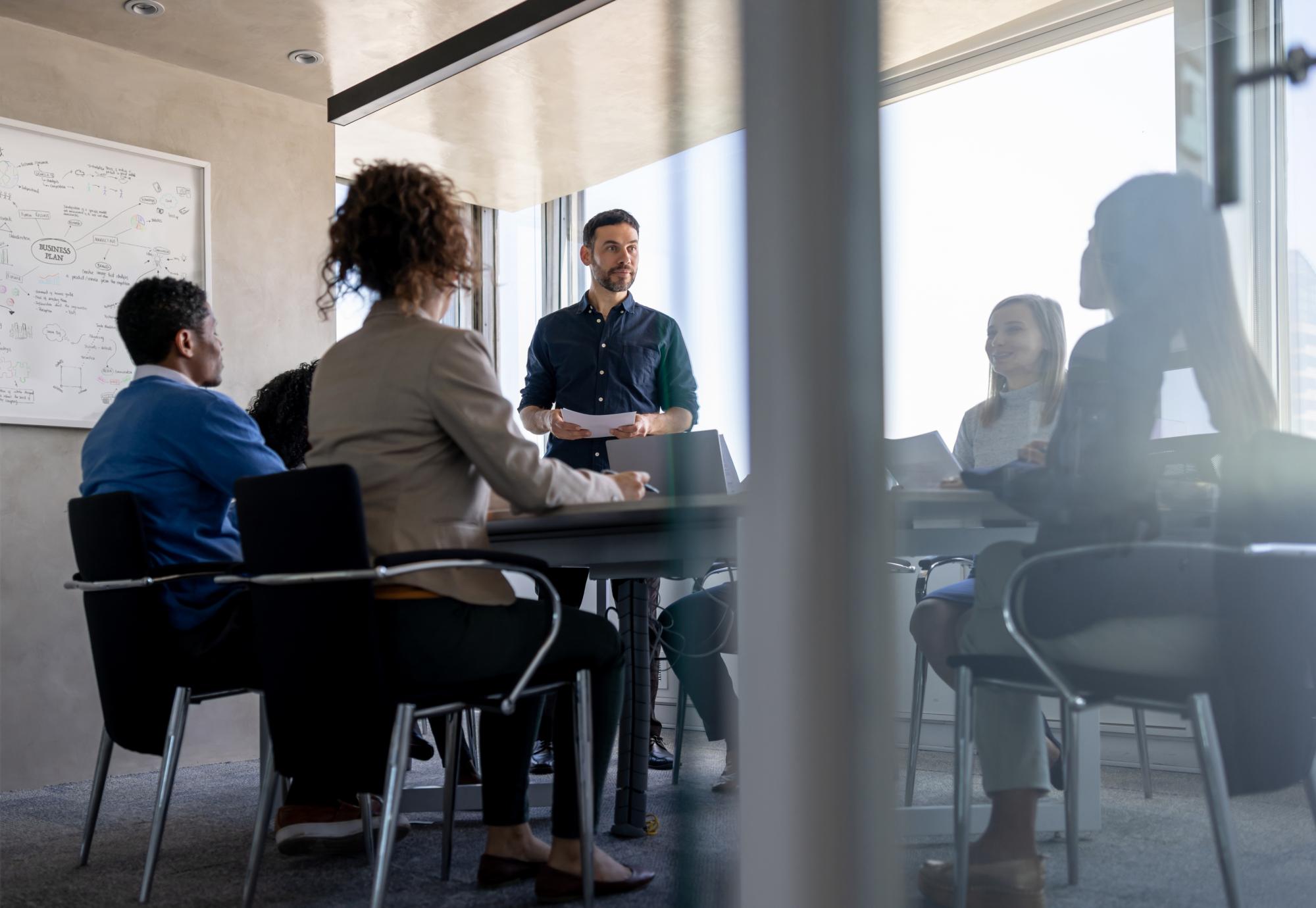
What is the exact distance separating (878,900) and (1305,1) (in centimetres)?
42

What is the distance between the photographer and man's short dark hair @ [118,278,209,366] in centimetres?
239

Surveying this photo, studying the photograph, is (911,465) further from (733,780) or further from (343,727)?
(343,727)

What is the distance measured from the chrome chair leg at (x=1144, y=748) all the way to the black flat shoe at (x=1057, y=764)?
0.03m

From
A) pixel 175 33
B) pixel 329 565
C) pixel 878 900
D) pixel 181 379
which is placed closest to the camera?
pixel 878 900

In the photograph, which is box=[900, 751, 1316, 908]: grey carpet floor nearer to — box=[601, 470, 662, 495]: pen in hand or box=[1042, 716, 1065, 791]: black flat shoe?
box=[1042, 716, 1065, 791]: black flat shoe

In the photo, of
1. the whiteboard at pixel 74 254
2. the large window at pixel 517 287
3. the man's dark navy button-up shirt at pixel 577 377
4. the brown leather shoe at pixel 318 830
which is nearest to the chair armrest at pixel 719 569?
the man's dark navy button-up shirt at pixel 577 377

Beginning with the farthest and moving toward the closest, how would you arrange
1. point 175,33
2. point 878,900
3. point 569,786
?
point 175,33 → point 569,786 → point 878,900

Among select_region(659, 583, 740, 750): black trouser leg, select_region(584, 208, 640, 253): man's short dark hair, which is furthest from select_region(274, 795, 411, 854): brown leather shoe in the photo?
select_region(659, 583, 740, 750): black trouser leg

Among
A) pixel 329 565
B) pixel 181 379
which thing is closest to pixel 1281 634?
pixel 329 565

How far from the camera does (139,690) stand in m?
2.10

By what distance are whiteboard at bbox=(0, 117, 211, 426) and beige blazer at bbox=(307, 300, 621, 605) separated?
219 centimetres

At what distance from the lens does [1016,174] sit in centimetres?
50

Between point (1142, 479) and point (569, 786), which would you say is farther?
point (569, 786)

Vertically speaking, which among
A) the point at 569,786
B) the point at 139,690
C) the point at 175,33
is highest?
the point at 175,33
